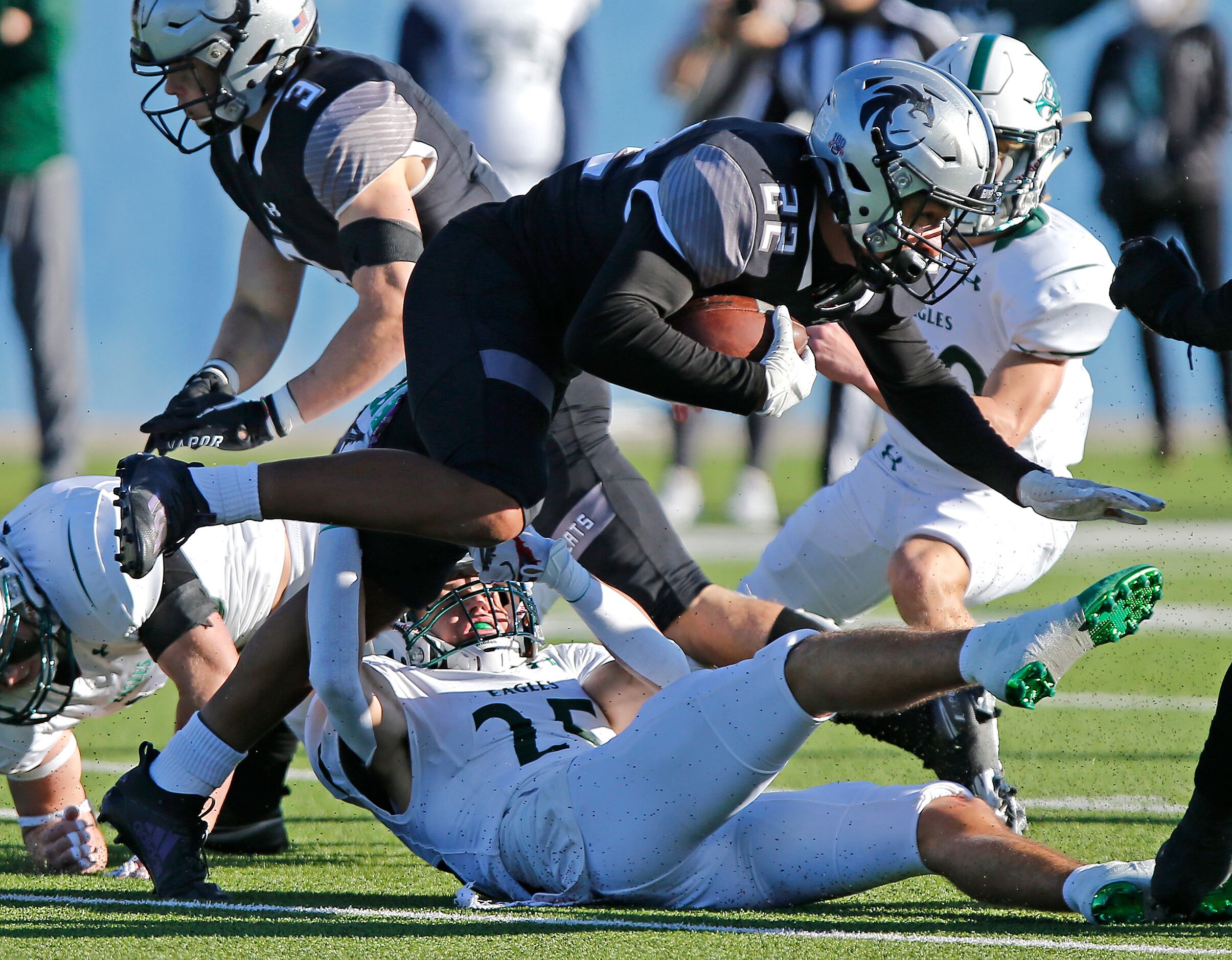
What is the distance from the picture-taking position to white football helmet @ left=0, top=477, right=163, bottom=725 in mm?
2990

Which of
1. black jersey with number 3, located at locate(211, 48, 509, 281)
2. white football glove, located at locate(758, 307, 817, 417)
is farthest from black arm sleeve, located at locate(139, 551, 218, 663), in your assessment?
white football glove, located at locate(758, 307, 817, 417)

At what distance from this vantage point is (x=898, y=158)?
2838 mm

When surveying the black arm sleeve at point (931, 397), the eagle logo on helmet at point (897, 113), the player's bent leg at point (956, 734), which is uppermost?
the eagle logo on helmet at point (897, 113)

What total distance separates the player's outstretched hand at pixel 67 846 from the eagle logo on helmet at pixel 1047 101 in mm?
2734

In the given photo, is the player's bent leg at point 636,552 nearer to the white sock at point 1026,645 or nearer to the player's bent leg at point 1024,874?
the player's bent leg at point 1024,874

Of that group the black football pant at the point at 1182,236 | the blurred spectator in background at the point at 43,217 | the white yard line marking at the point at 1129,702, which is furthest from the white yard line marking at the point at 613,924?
the black football pant at the point at 1182,236

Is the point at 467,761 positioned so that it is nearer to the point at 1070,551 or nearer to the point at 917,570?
the point at 917,570

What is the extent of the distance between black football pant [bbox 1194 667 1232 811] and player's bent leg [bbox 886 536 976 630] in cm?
112

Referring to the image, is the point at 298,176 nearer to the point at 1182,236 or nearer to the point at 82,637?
the point at 82,637

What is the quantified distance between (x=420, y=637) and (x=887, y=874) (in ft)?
3.55

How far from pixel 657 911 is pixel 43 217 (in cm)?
904

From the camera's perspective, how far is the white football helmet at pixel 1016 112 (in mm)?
3908

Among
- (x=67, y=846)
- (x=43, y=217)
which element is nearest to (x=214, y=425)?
(x=67, y=846)

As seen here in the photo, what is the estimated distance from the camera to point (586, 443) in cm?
375
